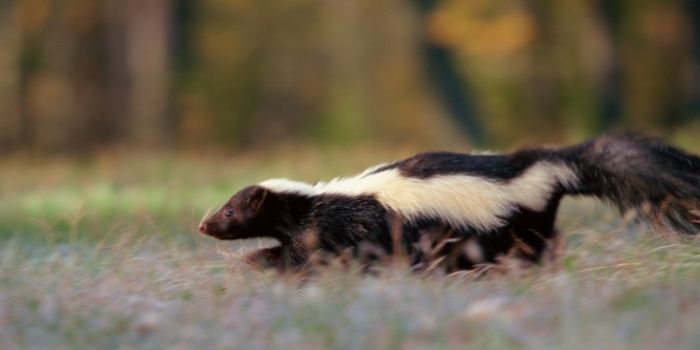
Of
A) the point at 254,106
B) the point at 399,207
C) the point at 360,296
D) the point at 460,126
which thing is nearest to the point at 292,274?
the point at 399,207

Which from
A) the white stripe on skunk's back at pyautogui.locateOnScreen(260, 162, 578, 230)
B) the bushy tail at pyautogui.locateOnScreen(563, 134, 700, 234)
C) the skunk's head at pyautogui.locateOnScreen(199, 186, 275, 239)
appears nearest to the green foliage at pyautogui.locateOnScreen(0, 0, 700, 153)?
the bushy tail at pyautogui.locateOnScreen(563, 134, 700, 234)

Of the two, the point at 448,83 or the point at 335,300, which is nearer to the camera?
the point at 335,300

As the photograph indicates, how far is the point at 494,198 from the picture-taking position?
7012 millimetres

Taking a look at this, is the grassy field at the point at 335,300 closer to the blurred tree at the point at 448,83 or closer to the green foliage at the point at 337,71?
the green foliage at the point at 337,71

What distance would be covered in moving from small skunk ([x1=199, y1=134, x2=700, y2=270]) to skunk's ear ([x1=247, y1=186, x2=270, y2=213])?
0.41 meters

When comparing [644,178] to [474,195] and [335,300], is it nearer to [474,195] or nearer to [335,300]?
[474,195]

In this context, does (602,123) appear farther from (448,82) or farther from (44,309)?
(44,309)

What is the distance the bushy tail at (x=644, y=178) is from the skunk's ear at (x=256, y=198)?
1.86 metres

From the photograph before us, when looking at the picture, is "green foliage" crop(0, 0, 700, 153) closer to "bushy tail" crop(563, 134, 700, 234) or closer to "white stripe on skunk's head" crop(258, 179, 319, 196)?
"bushy tail" crop(563, 134, 700, 234)

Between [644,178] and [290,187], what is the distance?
83.8 inches

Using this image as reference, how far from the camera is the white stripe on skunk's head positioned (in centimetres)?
757

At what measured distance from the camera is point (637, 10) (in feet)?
63.6

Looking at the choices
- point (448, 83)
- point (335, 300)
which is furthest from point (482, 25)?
point (335, 300)

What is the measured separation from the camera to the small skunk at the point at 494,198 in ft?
22.9
